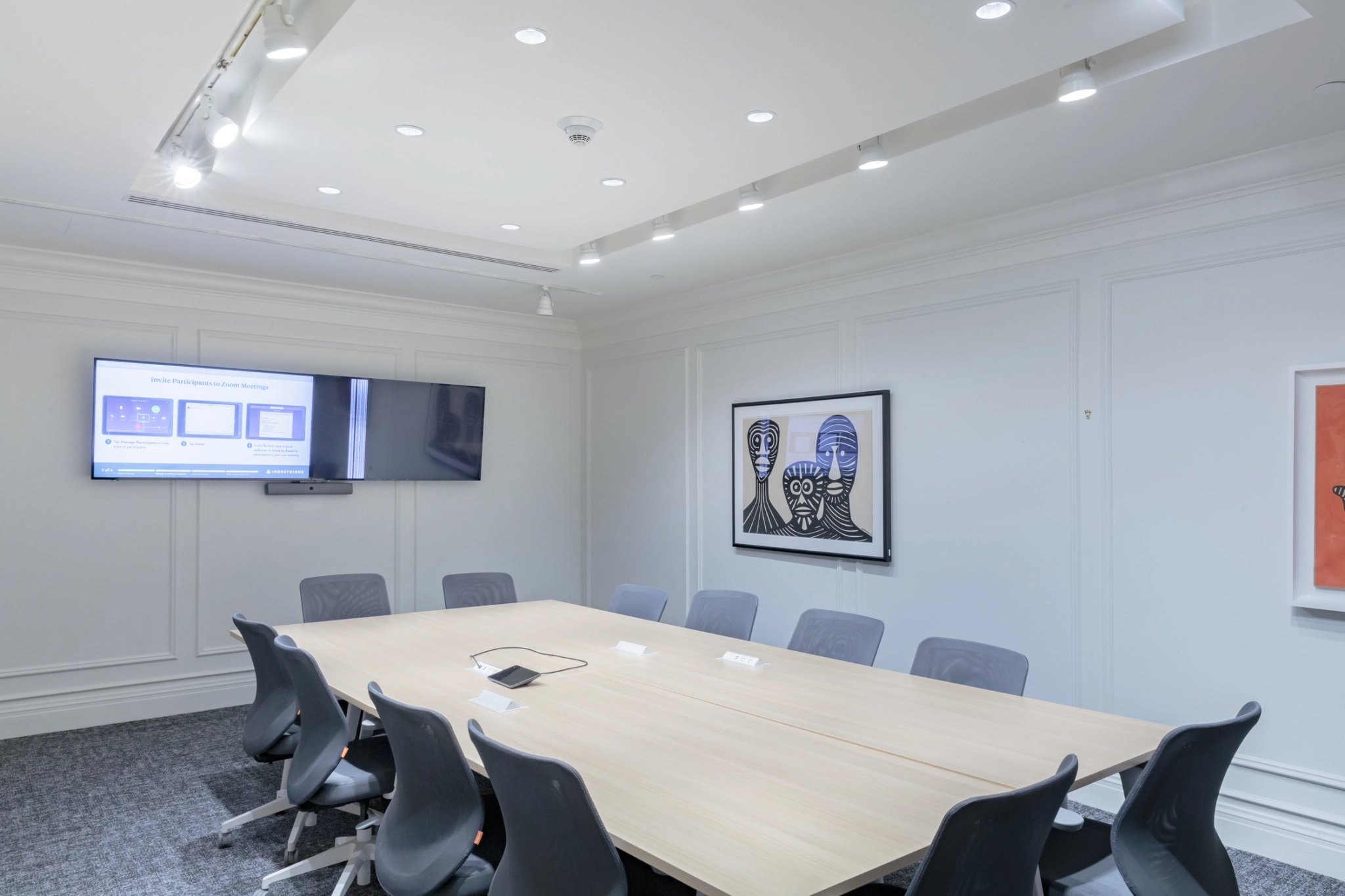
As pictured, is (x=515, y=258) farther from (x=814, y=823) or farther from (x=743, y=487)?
(x=814, y=823)

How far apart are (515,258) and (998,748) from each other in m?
3.92

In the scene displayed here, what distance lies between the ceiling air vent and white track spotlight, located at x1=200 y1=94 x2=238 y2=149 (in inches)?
49.3

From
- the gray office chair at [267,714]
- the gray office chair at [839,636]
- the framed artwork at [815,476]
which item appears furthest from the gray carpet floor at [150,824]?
the framed artwork at [815,476]

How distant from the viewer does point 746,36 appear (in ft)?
7.80

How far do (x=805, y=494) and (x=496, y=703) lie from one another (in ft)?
9.63

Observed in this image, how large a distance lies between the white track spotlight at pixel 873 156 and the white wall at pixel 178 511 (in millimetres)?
4145

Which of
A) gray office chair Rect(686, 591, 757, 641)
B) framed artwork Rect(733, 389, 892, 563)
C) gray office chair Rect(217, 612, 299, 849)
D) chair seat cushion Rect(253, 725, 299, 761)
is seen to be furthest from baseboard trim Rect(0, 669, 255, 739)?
framed artwork Rect(733, 389, 892, 563)

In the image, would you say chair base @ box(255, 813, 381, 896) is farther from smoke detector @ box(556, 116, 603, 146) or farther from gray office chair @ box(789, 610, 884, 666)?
smoke detector @ box(556, 116, 603, 146)

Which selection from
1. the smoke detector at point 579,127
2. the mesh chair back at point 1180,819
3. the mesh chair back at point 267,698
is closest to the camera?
the mesh chair back at point 1180,819

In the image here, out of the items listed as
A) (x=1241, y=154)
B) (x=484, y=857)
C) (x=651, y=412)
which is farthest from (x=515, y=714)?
(x=651, y=412)

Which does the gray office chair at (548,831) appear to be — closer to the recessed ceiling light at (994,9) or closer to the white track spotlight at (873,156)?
the recessed ceiling light at (994,9)

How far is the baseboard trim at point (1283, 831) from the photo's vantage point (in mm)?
3279

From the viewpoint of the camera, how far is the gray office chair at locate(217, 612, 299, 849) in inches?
131

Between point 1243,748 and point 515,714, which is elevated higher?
point 515,714
